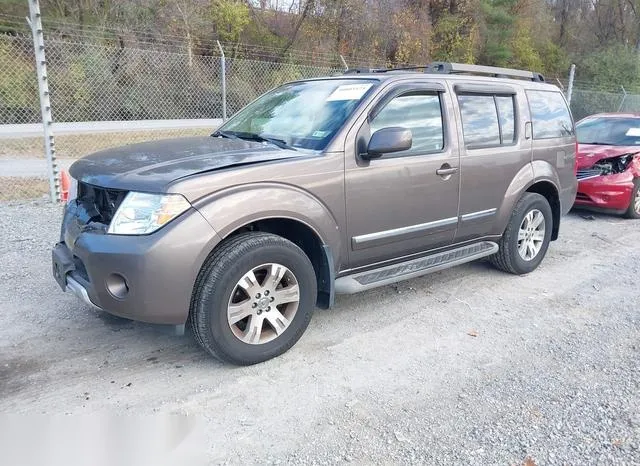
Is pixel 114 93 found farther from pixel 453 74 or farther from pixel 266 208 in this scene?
pixel 266 208

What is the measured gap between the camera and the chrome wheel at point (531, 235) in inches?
204

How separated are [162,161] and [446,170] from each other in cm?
221

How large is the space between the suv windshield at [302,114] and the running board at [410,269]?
3.27 ft

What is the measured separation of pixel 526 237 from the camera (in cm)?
525

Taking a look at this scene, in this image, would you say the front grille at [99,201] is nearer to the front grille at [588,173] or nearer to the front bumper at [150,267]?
the front bumper at [150,267]

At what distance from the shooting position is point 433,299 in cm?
457

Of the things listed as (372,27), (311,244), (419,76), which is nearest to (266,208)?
(311,244)

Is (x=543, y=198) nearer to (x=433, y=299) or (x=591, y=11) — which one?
(x=433, y=299)

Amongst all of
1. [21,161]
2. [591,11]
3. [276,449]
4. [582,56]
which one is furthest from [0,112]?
[591,11]

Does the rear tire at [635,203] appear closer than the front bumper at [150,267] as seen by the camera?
No

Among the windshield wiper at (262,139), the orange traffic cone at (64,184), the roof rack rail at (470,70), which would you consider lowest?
the orange traffic cone at (64,184)

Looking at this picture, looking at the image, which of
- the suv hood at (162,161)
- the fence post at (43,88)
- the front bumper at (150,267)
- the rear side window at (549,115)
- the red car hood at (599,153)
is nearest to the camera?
the front bumper at (150,267)

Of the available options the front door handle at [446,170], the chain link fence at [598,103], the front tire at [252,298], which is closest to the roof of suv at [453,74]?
the front door handle at [446,170]

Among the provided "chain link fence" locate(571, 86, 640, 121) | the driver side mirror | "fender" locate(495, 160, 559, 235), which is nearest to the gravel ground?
"fender" locate(495, 160, 559, 235)
